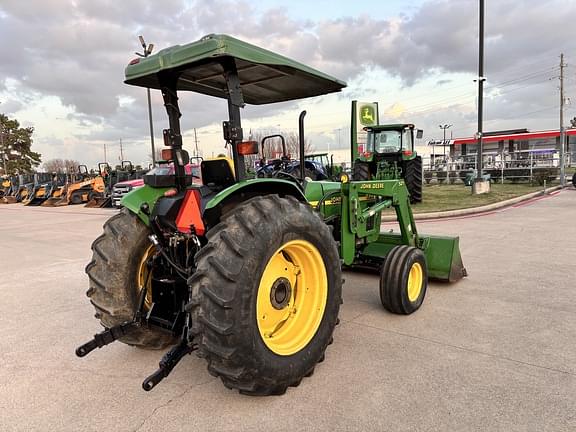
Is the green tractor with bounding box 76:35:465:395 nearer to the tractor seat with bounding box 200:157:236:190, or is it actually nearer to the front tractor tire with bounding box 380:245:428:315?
the tractor seat with bounding box 200:157:236:190

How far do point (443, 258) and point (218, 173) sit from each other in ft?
10.6

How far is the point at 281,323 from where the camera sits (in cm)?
327

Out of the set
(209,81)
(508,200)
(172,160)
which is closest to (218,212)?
(172,160)

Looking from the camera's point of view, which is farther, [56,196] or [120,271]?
[56,196]

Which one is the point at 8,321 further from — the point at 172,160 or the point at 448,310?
the point at 448,310

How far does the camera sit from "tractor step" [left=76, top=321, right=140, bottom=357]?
2916 mm

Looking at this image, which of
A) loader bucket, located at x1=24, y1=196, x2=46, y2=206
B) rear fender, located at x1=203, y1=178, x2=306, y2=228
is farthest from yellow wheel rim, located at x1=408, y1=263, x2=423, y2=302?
loader bucket, located at x1=24, y1=196, x2=46, y2=206

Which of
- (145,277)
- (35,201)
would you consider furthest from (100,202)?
(145,277)

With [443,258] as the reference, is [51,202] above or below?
above

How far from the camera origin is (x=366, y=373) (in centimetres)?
320

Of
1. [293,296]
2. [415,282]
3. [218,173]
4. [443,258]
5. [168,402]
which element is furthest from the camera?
[443,258]

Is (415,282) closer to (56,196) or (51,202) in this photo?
(51,202)

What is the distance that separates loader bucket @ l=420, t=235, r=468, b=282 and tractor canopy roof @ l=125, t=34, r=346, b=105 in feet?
7.94

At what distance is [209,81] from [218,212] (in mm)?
1311
